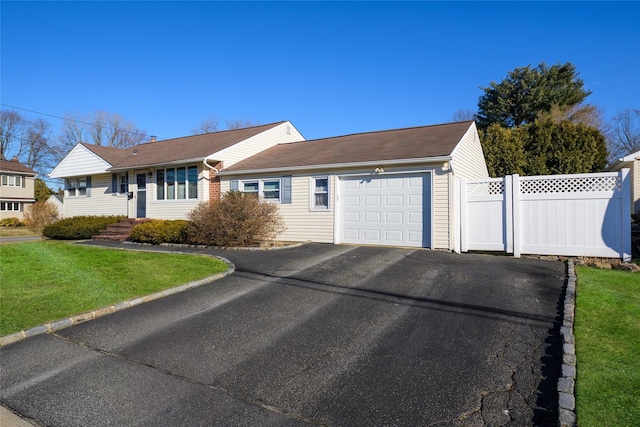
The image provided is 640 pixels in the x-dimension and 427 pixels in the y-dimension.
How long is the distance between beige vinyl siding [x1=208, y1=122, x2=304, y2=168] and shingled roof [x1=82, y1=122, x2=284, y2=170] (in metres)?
0.27

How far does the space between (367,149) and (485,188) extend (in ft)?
14.9

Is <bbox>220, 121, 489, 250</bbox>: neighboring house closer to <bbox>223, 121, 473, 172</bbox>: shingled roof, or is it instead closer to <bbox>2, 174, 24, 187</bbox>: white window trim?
<bbox>223, 121, 473, 172</bbox>: shingled roof

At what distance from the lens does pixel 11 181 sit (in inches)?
1495

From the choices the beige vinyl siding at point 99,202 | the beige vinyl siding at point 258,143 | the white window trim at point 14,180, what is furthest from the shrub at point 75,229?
the white window trim at point 14,180

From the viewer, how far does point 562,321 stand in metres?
5.11

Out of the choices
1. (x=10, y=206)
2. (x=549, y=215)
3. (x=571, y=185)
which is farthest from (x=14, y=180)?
(x=571, y=185)

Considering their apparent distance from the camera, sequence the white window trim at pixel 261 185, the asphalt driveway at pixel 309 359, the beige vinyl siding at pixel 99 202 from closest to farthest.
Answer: the asphalt driveway at pixel 309 359 < the white window trim at pixel 261 185 < the beige vinyl siding at pixel 99 202

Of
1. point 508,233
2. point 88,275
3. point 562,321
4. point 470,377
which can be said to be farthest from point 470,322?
point 88,275

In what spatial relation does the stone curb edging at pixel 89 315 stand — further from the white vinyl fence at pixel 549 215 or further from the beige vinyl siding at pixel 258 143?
the beige vinyl siding at pixel 258 143

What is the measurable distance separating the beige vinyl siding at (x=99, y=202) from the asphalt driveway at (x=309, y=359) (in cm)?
1613

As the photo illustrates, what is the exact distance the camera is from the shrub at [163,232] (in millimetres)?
13927

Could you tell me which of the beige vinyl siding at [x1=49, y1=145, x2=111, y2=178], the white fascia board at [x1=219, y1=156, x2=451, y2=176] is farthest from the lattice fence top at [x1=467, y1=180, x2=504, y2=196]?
the beige vinyl siding at [x1=49, y1=145, x2=111, y2=178]

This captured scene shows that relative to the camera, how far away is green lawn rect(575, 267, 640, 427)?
3.02 meters

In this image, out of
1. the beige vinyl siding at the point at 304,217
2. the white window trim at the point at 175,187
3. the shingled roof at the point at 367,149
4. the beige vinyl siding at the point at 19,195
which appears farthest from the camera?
the beige vinyl siding at the point at 19,195
